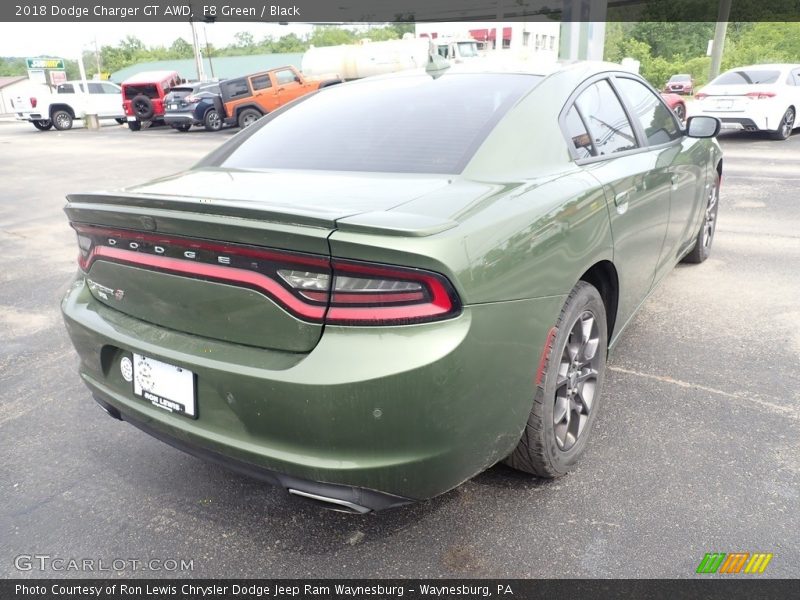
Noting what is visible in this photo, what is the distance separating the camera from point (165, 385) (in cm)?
203

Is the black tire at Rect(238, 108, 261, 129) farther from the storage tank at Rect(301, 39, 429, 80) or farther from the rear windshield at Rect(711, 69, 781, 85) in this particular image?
the rear windshield at Rect(711, 69, 781, 85)

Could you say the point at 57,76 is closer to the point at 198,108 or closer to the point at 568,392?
the point at 198,108

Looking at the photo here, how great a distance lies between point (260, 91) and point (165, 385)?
19.1m

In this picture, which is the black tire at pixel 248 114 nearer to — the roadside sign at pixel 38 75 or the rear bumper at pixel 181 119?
the rear bumper at pixel 181 119

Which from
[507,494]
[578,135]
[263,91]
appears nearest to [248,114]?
[263,91]

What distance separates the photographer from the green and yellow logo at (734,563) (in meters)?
2.00

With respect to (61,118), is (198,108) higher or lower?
higher

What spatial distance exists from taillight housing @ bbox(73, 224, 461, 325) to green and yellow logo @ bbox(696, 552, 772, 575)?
4.00 ft

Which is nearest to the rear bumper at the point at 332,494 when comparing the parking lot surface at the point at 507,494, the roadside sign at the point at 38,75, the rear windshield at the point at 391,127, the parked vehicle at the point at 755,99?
the parking lot surface at the point at 507,494

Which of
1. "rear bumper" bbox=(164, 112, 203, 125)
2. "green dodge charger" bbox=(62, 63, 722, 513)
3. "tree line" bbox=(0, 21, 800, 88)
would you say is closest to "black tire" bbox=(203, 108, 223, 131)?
"rear bumper" bbox=(164, 112, 203, 125)

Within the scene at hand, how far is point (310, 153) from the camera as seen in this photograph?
2.57 metres

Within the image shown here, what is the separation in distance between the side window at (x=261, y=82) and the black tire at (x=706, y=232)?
17.0 meters

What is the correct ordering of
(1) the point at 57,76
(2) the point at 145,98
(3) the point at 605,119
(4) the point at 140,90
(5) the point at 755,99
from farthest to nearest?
1. (1) the point at 57,76
2. (4) the point at 140,90
3. (2) the point at 145,98
4. (5) the point at 755,99
5. (3) the point at 605,119

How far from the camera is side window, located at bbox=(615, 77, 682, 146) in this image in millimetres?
3346
